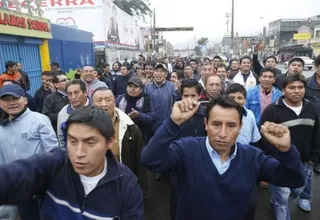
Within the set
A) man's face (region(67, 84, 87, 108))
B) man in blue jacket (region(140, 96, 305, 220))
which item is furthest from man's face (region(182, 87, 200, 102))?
man in blue jacket (region(140, 96, 305, 220))

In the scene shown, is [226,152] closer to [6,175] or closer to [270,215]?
[6,175]

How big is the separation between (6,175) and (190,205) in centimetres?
118

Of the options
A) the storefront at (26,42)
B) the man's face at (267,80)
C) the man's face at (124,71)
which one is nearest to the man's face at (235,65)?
the man's face at (124,71)

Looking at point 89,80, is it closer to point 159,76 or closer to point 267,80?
point 159,76

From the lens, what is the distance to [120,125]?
3.02 metres

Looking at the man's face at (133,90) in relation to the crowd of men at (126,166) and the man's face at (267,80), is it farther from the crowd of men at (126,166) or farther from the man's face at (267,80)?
the man's face at (267,80)

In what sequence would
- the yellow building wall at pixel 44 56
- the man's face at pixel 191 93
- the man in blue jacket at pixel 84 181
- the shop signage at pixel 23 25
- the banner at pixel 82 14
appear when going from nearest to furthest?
the man in blue jacket at pixel 84 181
the man's face at pixel 191 93
the shop signage at pixel 23 25
the yellow building wall at pixel 44 56
the banner at pixel 82 14

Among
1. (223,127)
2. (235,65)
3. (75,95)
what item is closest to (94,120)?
(223,127)

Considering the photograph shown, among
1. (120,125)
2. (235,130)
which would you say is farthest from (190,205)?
(120,125)

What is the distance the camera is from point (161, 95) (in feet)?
16.8

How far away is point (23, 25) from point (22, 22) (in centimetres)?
9

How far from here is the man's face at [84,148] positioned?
4.87 ft

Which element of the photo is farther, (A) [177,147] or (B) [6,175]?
(A) [177,147]

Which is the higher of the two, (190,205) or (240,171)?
(240,171)
